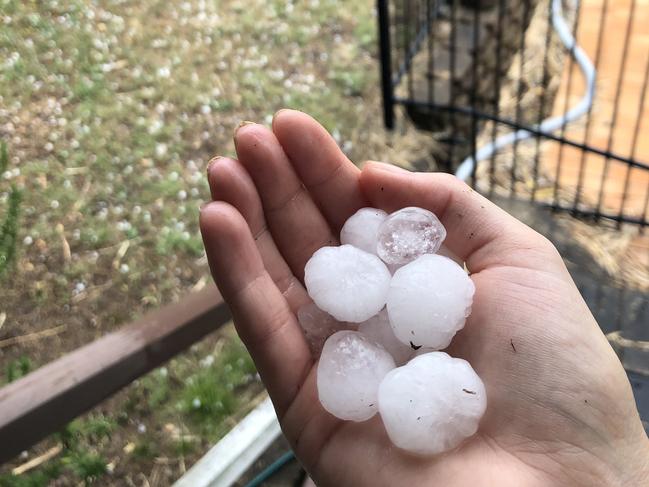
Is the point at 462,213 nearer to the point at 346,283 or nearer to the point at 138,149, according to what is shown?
the point at 346,283

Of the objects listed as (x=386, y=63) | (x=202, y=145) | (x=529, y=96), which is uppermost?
(x=386, y=63)

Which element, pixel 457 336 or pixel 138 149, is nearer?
pixel 457 336

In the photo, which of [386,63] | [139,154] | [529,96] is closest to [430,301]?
[139,154]

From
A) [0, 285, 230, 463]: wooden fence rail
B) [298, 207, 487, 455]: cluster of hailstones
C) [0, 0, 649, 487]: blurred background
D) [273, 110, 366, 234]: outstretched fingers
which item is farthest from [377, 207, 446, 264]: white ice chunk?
[0, 0, 649, 487]: blurred background

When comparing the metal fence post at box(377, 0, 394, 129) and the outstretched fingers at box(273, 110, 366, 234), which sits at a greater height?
the outstretched fingers at box(273, 110, 366, 234)

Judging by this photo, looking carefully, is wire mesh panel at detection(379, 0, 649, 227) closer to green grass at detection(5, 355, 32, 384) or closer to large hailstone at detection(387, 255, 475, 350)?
large hailstone at detection(387, 255, 475, 350)

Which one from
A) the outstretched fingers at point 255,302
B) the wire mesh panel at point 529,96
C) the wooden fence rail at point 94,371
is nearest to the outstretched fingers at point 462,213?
the outstretched fingers at point 255,302

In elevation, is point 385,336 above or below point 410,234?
below
